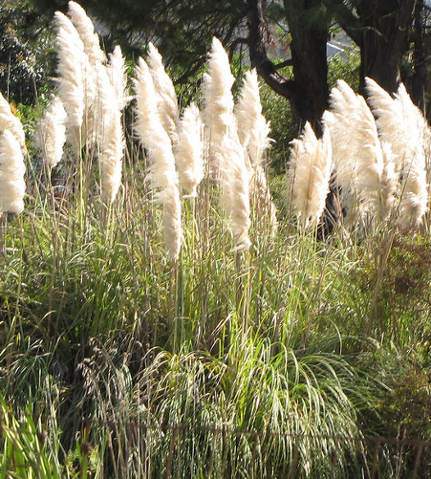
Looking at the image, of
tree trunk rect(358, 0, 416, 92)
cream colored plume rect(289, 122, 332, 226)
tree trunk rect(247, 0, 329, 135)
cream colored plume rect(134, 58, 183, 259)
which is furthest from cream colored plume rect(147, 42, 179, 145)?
tree trunk rect(247, 0, 329, 135)

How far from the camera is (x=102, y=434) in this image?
176 inches

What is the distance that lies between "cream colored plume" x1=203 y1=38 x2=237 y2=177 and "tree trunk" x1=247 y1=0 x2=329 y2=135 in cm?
690

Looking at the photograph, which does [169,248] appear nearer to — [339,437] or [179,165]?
[179,165]

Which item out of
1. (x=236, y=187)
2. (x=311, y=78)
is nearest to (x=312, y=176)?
(x=236, y=187)

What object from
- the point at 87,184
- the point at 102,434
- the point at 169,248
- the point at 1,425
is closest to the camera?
the point at 1,425

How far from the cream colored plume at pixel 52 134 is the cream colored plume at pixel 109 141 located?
230 millimetres

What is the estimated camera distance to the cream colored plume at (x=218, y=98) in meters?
5.52

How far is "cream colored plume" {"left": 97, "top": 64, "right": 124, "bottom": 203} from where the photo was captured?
5.40m

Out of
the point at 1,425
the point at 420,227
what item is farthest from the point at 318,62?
the point at 1,425

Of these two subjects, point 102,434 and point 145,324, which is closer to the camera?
point 102,434

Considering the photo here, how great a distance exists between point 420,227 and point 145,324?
1.94m

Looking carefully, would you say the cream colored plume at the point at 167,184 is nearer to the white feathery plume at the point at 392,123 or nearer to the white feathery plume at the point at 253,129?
the white feathery plume at the point at 253,129

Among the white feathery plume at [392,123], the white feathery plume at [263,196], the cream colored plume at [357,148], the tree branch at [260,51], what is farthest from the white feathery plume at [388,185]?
the tree branch at [260,51]

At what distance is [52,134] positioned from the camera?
564 centimetres
